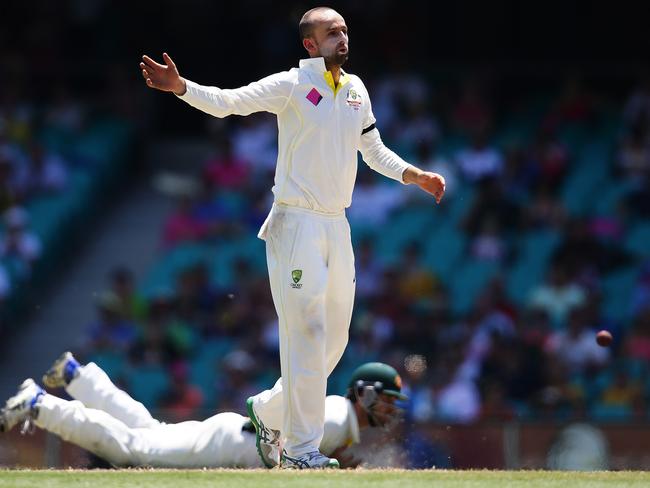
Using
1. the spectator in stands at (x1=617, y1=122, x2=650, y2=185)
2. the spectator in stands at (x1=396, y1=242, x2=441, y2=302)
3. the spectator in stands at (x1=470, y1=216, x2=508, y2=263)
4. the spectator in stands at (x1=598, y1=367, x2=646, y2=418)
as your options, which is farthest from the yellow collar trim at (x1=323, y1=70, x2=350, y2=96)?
the spectator in stands at (x1=617, y1=122, x2=650, y2=185)

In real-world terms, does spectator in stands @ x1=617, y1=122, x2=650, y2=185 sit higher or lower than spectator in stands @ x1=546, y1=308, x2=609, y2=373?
higher

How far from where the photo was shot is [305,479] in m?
7.90

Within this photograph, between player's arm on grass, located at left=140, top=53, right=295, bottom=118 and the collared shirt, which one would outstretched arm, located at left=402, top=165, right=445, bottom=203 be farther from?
player's arm on grass, located at left=140, top=53, right=295, bottom=118

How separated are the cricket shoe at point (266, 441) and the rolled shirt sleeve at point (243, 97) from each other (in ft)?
6.13

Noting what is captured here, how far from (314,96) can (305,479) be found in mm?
2136

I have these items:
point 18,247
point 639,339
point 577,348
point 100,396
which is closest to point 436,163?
point 577,348

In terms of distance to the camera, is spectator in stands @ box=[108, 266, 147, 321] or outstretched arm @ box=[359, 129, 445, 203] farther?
spectator in stands @ box=[108, 266, 147, 321]

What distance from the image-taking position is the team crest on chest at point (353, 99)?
8727 millimetres

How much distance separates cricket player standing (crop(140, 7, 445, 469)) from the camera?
28.0ft

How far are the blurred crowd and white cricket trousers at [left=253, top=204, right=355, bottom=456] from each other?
17.8 feet

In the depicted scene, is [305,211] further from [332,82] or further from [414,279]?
[414,279]

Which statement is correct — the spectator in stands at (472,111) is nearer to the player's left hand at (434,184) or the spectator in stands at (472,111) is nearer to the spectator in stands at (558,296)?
the spectator in stands at (558,296)

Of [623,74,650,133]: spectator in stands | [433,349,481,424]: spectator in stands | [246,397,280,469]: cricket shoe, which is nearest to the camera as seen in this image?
[246,397,280,469]: cricket shoe

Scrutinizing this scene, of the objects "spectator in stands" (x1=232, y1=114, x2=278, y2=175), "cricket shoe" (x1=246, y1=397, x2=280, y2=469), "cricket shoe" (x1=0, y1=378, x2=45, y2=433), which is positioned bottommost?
"cricket shoe" (x1=246, y1=397, x2=280, y2=469)
